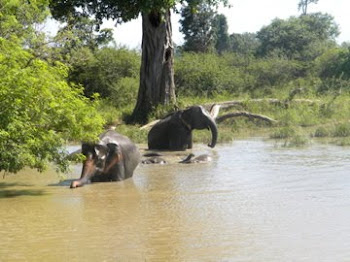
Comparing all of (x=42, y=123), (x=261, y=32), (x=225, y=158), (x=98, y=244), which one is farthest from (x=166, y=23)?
(x=261, y=32)

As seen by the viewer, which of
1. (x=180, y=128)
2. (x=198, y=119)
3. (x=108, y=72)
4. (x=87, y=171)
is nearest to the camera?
(x=87, y=171)

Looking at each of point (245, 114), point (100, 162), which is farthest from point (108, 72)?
point (100, 162)

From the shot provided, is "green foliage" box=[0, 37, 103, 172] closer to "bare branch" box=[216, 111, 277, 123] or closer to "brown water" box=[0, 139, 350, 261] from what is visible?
"brown water" box=[0, 139, 350, 261]

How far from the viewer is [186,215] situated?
818 cm

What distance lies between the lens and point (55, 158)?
33.5ft

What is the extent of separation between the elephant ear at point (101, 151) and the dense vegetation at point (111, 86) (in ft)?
1.41

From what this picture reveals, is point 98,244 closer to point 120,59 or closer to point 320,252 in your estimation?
point 320,252

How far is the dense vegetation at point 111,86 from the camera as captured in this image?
945 cm

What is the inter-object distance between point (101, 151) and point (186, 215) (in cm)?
332

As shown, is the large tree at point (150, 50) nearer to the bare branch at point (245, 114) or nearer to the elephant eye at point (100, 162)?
the bare branch at point (245, 114)

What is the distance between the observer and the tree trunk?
80.0 ft

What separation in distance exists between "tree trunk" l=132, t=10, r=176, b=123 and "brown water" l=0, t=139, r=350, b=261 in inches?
462

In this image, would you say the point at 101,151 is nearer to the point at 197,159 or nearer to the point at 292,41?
the point at 197,159

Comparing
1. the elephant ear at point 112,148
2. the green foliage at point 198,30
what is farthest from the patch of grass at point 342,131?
the green foliage at point 198,30
